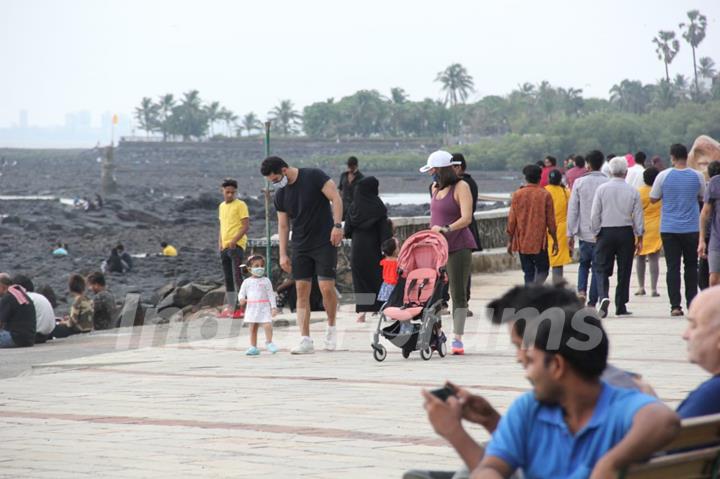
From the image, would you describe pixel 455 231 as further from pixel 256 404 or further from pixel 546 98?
pixel 546 98

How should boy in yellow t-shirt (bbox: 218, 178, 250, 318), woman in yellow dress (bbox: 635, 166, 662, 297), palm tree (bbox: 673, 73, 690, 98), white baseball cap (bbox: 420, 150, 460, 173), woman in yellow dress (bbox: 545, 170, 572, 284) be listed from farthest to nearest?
palm tree (bbox: 673, 73, 690, 98), woman in yellow dress (bbox: 545, 170, 572, 284), boy in yellow t-shirt (bbox: 218, 178, 250, 318), woman in yellow dress (bbox: 635, 166, 662, 297), white baseball cap (bbox: 420, 150, 460, 173)

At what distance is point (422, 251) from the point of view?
11883 millimetres

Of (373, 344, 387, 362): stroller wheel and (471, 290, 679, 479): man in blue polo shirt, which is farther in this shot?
(373, 344, 387, 362): stroller wheel

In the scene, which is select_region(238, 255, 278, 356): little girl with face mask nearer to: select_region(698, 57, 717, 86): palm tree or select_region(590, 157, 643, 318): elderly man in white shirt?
select_region(590, 157, 643, 318): elderly man in white shirt

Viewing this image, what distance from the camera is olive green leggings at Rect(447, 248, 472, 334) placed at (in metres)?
12.0

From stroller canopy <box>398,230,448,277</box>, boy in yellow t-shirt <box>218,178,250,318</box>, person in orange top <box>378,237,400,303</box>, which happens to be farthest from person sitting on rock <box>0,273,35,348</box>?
stroller canopy <box>398,230,448,277</box>

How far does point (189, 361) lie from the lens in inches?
485

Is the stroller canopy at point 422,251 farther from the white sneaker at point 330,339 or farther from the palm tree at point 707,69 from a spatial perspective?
the palm tree at point 707,69

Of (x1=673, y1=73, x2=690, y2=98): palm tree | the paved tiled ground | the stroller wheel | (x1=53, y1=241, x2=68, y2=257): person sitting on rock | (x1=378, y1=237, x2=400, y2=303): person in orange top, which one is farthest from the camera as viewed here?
(x1=673, y1=73, x2=690, y2=98): palm tree

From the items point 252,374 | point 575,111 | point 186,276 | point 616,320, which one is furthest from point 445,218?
point 575,111

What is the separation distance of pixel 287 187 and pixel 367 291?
3.30 m

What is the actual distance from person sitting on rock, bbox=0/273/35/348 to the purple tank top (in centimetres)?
510

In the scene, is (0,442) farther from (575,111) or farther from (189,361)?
(575,111)

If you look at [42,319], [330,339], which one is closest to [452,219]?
[330,339]
